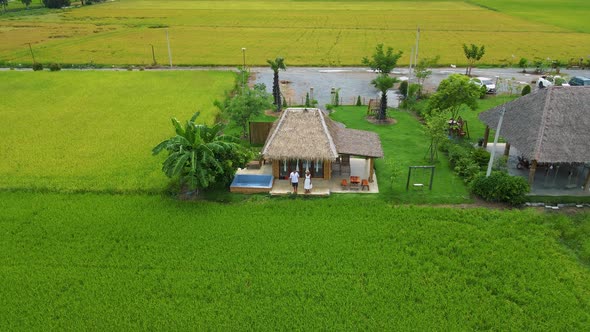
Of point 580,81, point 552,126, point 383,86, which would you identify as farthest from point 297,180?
point 580,81

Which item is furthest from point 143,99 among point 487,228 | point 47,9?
point 47,9

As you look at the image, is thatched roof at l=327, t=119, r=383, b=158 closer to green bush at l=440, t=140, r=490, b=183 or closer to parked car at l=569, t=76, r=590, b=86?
green bush at l=440, t=140, r=490, b=183

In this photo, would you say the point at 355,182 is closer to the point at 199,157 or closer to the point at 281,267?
the point at 281,267

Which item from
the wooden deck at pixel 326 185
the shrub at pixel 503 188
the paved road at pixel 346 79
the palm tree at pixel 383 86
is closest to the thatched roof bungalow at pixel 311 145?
the wooden deck at pixel 326 185

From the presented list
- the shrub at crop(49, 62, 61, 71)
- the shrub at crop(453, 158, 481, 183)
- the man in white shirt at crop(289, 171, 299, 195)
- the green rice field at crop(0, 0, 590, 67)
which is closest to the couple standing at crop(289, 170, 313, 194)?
the man in white shirt at crop(289, 171, 299, 195)

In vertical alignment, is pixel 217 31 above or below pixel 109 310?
above

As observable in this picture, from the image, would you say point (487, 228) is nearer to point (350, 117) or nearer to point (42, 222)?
point (350, 117)
